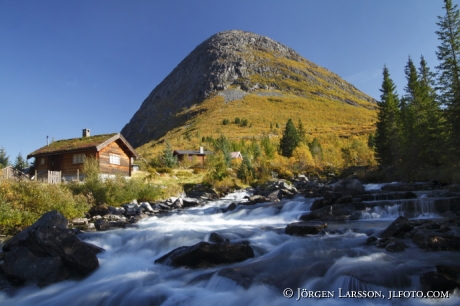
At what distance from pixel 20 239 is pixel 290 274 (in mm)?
9841

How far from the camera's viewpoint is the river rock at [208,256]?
9.80 metres

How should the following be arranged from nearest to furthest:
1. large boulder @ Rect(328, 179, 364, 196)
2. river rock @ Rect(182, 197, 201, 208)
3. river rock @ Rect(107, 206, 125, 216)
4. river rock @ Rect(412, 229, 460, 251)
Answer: river rock @ Rect(412, 229, 460, 251) → river rock @ Rect(107, 206, 125, 216) → large boulder @ Rect(328, 179, 364, 196) → river rock @ Rect(182, 197, 201, 208)

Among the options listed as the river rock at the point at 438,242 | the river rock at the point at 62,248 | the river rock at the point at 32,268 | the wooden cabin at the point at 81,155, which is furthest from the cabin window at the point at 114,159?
the river rock at the point at 438,242

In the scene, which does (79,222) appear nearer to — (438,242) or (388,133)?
(438,242)

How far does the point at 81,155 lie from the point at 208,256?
2658cm

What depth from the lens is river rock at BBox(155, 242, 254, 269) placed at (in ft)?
32.1

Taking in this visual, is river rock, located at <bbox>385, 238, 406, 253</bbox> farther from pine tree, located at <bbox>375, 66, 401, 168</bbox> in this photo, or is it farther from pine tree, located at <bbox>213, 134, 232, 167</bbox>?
pine tree, located at <bbox>213, 134, 232, 167</bbox>

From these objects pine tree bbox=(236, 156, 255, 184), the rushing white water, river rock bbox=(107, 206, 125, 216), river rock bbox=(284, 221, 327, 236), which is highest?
pine tree bbox=(236, 156, 255, 184)

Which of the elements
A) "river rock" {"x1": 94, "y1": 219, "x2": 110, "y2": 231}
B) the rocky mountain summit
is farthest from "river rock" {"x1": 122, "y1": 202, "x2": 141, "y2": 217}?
the rocky mountain summit

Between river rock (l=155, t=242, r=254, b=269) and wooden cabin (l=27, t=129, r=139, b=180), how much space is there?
75.8 ft

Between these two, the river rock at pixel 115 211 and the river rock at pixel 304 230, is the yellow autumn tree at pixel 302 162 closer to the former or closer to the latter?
the river rock at pixel 115 211

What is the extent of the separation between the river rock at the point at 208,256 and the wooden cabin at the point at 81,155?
23092mm

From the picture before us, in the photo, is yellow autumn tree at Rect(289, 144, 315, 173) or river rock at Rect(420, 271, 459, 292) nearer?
river rock at Rect(420, 271, 459, 292)

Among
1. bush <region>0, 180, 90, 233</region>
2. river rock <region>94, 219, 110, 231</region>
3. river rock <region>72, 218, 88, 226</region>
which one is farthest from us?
river rock <region>72, 218, 88, 226</region>
